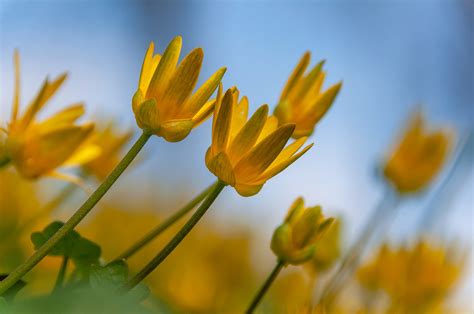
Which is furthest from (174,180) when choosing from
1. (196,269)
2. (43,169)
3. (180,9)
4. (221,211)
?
(180,9)

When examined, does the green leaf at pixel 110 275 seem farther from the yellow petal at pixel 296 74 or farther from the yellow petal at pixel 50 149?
the yellow petal at pixel 296 74

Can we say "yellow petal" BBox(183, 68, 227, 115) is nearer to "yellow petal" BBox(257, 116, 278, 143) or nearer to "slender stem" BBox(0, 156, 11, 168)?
"yellow petal" BBox(257, 116, 278, 143)

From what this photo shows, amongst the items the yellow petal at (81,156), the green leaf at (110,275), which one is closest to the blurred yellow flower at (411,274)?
the yellow petal at (81,156)

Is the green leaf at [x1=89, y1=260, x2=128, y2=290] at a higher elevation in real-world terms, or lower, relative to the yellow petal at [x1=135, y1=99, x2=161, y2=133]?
lower

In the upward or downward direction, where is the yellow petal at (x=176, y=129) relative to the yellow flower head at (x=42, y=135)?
upward

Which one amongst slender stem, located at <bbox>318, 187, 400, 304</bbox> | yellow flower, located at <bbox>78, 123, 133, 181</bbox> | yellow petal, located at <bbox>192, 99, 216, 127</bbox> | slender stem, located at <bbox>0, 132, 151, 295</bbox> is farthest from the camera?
yellow flower, located at <bbox>78, 123, 133, 181</bbox>

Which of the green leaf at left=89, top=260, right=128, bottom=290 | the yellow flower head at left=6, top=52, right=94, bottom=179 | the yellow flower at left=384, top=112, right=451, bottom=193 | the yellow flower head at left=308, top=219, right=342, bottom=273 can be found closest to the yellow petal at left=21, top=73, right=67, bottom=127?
the yellow flower head at left=6, top=52, right=94, bottom=179
